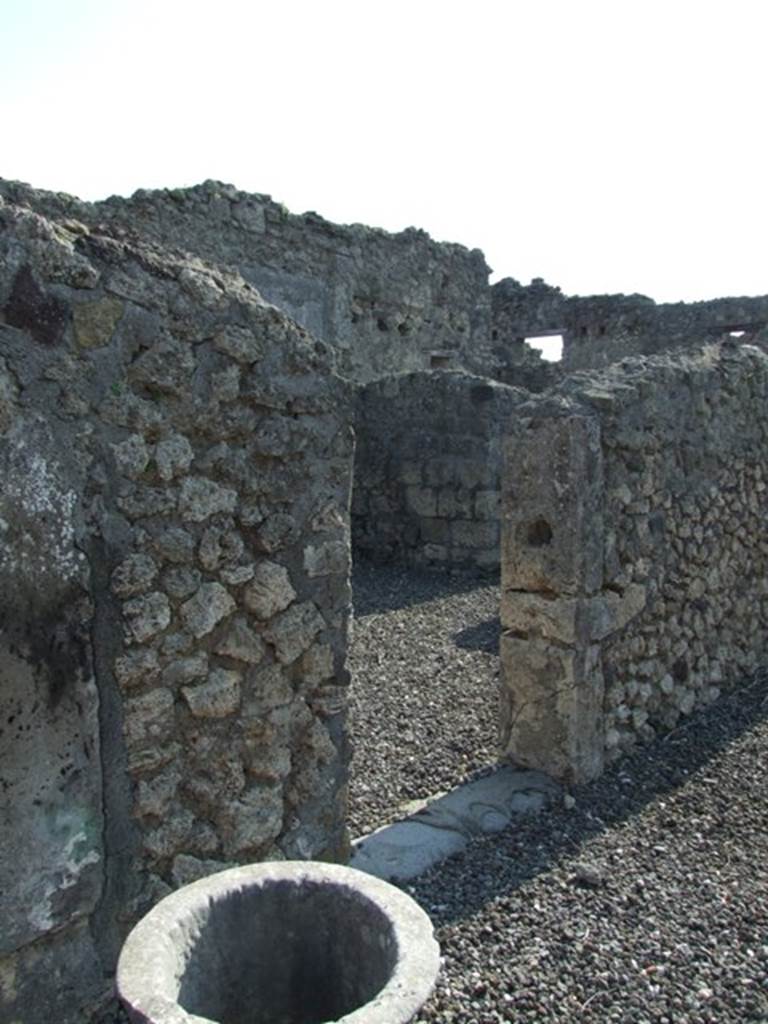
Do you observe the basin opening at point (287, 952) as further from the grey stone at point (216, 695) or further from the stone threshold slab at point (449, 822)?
the stone threshold slab at point (449, 822)

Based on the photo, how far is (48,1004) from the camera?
2.46m

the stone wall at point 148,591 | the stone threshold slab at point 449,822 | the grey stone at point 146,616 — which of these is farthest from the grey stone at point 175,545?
the stone threshold slab at point 449,822

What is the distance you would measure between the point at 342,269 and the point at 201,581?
10.4 m

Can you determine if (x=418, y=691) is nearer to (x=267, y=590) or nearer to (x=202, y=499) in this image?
(x=267, y=590)

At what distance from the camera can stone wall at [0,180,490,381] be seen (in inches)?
404

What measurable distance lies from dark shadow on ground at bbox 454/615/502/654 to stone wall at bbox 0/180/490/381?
516 cm

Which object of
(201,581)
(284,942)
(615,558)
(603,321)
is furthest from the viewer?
(603,321)

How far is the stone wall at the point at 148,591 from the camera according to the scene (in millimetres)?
2396

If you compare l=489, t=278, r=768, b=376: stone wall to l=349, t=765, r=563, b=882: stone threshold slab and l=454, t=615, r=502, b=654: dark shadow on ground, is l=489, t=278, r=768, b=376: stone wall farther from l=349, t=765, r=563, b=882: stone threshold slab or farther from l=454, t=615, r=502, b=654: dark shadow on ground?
l=349, t=765, r=563, b=882: stone threshold slab

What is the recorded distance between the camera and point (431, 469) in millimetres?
9852

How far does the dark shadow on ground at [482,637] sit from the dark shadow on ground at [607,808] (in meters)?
1.80

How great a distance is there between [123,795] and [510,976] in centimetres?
139

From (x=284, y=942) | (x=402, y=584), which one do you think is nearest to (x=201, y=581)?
(x=284, y=942)

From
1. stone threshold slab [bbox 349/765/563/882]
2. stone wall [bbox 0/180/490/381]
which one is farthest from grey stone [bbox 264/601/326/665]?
stone wall [bbox 0/180/490/381]
